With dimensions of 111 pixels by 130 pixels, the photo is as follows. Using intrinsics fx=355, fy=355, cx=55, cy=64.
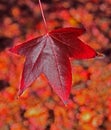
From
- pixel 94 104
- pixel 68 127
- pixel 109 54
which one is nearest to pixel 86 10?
pixel 109 54

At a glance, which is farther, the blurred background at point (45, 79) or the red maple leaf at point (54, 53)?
the blurred background at point (45, 79)

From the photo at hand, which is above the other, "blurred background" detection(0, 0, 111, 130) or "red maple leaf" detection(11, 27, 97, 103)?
"red maple leaf" detection(11, 27, 97, 103)

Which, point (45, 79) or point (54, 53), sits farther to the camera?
point (45, 79)

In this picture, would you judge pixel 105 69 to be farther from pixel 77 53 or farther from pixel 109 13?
pixel 77 53

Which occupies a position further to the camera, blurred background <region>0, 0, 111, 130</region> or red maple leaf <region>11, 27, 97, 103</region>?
blurred background <region>0, 0, 111, 130</region>
